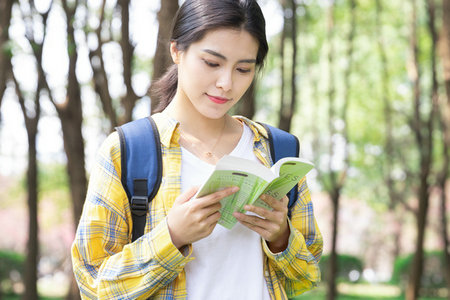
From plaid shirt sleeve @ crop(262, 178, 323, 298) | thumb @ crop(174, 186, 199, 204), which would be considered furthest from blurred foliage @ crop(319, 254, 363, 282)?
thumb @ crop(174, 186, 199, 204)

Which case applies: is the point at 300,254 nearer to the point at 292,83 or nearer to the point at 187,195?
the point at 187,195

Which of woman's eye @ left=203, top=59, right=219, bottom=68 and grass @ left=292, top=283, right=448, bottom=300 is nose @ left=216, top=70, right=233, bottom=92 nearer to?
woman's eye @ left=203, top=59, right=219, bottom=68

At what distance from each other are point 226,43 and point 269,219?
1.97 ft

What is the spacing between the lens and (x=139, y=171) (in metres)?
1.97

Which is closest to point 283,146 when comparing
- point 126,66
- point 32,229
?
point 126,66

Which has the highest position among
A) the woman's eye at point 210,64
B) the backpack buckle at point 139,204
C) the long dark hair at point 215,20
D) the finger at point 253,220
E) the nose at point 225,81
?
the long dark hair at point 215,20

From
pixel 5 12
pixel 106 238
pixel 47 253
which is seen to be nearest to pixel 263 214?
pixel 106 238

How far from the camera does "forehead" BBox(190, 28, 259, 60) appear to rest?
6.72 ft

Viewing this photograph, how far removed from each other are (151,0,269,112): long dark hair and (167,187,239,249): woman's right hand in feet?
1.85

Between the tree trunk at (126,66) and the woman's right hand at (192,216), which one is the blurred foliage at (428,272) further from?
the woman's right hand at (192,216)

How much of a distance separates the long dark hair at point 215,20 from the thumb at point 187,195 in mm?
531

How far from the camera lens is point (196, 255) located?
6.60 feet

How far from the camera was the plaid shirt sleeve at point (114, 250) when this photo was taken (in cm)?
188

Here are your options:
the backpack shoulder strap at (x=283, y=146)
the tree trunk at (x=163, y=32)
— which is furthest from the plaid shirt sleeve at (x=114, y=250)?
the tree trunk at (x=163, y=32)
